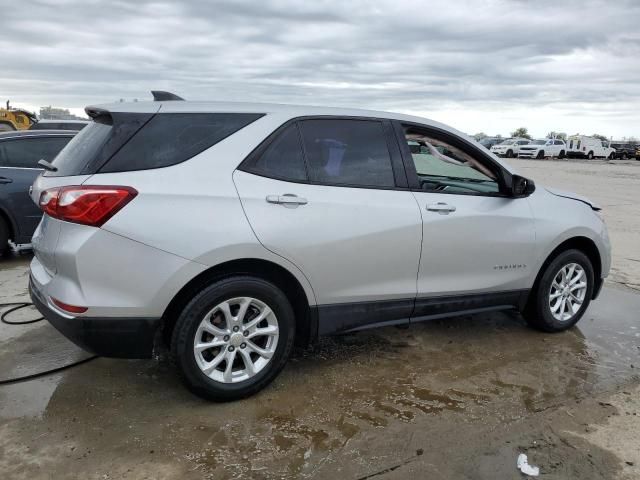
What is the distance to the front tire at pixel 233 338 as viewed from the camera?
3.12 meters

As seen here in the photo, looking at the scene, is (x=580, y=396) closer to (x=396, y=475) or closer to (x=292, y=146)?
(x=396, y=475)

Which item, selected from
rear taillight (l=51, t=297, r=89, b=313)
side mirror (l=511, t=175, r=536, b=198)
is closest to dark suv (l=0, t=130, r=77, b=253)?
rear taillight (l=51, t=297, r=89, b=313)

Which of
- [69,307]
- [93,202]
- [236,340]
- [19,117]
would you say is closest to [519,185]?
[236,340]

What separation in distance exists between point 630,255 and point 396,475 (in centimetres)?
661

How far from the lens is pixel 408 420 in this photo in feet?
10.7

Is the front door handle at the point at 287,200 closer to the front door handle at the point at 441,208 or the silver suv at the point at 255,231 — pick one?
the silver suv at the point at 255,231

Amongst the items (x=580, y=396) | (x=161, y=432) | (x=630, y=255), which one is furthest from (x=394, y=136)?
(x=630, y=255)

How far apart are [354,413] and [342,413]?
7 centimetres

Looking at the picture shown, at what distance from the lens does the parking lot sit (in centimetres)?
282

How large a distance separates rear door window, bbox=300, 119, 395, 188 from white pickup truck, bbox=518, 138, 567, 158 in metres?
41.7

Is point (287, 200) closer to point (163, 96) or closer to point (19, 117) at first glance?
point (163, 96)

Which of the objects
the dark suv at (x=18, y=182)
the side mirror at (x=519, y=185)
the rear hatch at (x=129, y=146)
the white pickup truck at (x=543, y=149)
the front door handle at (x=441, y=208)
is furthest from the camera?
the white pickup truck at (x=543, y=149)

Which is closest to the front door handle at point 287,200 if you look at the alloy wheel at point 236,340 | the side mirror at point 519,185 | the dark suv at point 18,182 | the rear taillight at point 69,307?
the alloy wheel at point 236,340

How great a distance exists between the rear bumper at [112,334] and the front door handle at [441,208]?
6.34ft
